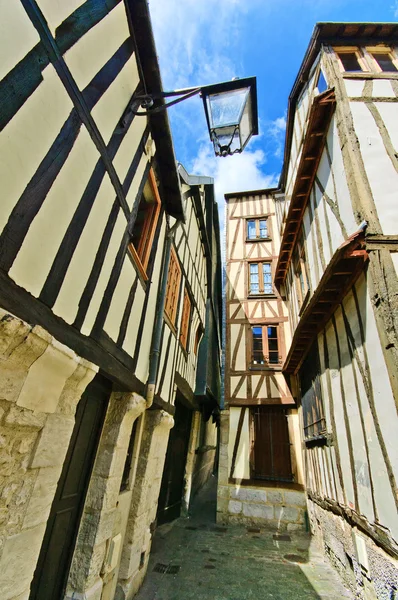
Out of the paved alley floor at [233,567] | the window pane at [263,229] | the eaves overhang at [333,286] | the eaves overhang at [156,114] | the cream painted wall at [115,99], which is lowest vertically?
the paved alley floor at [233,567]

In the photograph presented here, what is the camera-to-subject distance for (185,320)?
6258 mm

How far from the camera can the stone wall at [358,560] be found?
9.50 ft

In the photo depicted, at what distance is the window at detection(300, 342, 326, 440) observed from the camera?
5352 mm

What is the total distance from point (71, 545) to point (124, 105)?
4.32 metres

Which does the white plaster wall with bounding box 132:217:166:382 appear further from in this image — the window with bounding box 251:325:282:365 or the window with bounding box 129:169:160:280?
the window with bounding box 251:325:282:365

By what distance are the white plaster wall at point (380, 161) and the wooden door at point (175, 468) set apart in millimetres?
5336

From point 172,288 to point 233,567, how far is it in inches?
181

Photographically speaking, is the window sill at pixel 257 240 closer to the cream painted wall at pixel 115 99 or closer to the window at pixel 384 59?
the window at pixel 384 59

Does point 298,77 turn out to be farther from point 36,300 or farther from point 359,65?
point 36,300

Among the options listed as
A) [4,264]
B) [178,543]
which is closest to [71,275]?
[4,264]

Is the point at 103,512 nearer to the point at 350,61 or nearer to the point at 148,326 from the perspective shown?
the point at 148,326

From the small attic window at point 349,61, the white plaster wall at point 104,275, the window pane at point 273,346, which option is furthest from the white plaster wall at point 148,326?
the window pane at point 273,346

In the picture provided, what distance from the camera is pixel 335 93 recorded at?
4719mm

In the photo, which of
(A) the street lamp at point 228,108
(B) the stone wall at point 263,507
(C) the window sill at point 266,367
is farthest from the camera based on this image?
(C) the window sill at point 266,367
